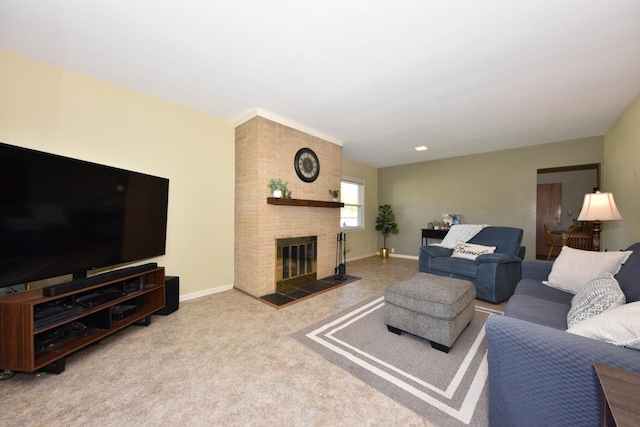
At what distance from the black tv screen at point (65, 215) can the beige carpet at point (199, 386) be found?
74 centimetres

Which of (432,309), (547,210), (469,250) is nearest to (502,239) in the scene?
(469,250)

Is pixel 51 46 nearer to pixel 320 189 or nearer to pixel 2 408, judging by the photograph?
pixel 2 408

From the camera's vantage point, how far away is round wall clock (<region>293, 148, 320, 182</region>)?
11.8 feet

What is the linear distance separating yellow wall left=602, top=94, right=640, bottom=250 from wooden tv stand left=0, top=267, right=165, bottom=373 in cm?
536

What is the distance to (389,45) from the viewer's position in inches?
74.9

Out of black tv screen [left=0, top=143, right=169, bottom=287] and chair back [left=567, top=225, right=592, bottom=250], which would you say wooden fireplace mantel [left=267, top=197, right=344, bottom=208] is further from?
chair back [left=567, top=225, right=592, bottom=250]

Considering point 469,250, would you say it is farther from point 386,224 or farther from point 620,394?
point 620,394

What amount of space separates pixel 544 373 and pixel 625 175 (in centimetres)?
377

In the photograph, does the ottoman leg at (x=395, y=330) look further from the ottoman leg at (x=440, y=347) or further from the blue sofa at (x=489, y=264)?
the blue sofa at (x=489, y=264)

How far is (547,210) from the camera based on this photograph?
610 cm

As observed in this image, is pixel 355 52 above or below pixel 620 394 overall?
above

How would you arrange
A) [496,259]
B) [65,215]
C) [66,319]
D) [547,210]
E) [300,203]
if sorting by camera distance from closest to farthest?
1. [66,319]
2. [65,215]
3. [496,259]
4. [300,203]
5. [547,210]

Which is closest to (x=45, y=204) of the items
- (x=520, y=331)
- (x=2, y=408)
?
(x=2, y=408)

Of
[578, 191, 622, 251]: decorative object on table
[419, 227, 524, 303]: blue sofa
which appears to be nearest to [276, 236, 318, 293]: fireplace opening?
[419, 227, 524, 303]: blue sofa
